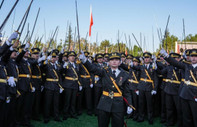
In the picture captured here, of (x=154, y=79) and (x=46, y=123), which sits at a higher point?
(x=154, y=79)

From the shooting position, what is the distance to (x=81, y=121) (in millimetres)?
6836

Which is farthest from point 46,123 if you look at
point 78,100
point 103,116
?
point 103,116

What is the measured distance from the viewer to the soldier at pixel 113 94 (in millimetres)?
3975

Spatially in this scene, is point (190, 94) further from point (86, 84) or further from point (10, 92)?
point (10, 92)

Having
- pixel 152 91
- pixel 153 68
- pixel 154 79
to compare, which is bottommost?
pixel 152 91

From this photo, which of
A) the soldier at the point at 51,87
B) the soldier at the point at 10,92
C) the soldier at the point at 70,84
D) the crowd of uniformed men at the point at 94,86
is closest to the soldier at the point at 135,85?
the crowd of uniformed men at the point at 94,86

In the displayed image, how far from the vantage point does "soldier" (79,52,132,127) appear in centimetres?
397

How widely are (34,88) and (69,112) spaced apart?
80.5 inches

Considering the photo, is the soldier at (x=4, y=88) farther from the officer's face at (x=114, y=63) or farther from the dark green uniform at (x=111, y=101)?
the officer's face at (x=114, y=63)

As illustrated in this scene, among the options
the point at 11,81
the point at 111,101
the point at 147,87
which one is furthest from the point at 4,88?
the point at 147,87

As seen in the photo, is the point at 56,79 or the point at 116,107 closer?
the point at 116,107

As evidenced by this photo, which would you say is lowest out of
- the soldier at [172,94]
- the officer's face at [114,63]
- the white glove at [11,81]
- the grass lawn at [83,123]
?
the grass lawn at [83,123]

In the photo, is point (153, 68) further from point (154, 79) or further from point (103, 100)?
point (103, 100)

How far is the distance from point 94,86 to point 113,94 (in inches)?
160
